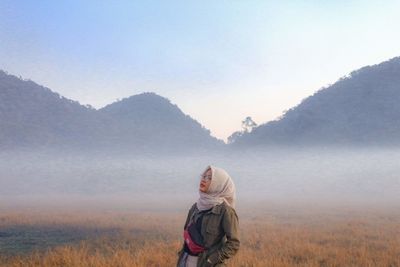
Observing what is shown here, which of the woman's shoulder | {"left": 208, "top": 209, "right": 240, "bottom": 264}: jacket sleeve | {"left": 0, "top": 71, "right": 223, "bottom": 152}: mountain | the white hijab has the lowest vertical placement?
{"left": 208, "top": 209, "right": 240, "bottom": 264}: jacket sleeve

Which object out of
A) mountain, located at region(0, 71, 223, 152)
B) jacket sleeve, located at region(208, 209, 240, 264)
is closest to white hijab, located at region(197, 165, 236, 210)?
jacket sleeve, located at region(208, 209, 240, 264)

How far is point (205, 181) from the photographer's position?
495cm

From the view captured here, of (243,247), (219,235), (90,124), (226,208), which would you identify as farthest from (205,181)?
(90,124)

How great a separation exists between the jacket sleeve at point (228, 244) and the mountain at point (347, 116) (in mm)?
78736

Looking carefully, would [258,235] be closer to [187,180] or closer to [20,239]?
[20,239]

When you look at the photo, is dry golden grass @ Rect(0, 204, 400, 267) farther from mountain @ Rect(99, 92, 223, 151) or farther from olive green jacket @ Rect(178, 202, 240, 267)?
mountain @ Rect(99, 92, 223, 151)

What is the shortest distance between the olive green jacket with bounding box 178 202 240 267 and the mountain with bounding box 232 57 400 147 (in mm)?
78707

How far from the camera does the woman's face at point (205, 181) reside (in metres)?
4.92

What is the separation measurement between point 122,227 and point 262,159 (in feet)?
240

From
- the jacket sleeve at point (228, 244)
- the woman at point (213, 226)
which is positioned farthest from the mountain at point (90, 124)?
the jacket sleeve at point (228, 244)

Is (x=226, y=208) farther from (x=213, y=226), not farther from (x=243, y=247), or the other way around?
(x=243, y=247)

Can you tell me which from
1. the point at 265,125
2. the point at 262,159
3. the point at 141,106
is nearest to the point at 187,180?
the point at 262,159

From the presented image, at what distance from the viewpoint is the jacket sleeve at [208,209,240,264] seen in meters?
4.78

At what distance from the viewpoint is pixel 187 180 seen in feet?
277
